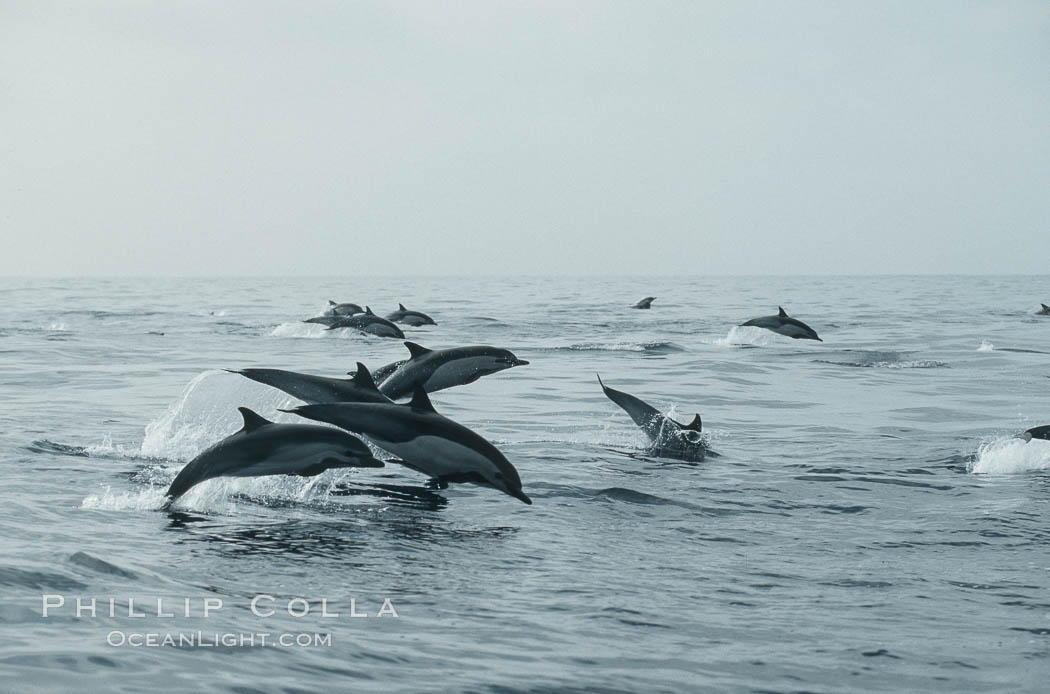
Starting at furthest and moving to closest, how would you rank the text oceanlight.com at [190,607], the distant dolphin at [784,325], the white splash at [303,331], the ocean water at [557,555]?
the white splash at [303,331], the distant dolphin at [784,325], the text oceanlight.com at [190,607], the ocean water at [557,555]

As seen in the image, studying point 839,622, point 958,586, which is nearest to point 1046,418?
point 958,586

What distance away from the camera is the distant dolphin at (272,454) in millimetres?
7938

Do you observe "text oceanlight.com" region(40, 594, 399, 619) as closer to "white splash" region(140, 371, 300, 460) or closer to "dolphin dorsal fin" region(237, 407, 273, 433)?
"dolphin dorsal fin" region(237, 407, 273, 433)

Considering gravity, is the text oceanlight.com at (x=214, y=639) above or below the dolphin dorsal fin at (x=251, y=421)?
below

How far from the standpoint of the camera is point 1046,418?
48.0 ft

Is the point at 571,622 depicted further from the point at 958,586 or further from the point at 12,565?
the point at 12,565

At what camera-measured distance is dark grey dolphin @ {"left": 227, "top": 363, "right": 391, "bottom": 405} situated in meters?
9.34

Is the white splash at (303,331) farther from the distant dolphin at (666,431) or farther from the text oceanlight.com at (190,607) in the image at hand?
the text oceanlight.com at (190,607)

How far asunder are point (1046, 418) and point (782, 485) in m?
6.60

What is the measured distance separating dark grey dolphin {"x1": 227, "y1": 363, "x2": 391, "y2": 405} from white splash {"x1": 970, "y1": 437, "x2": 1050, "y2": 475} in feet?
16.9

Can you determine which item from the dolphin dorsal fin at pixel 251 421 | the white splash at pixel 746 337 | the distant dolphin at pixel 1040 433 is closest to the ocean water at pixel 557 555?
the distant dolphin at pixel 1040 433

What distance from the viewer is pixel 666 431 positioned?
11.6 meters

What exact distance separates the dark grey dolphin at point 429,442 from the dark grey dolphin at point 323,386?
23.6 inches

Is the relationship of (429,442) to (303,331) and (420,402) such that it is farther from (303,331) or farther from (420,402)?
(303,331)
